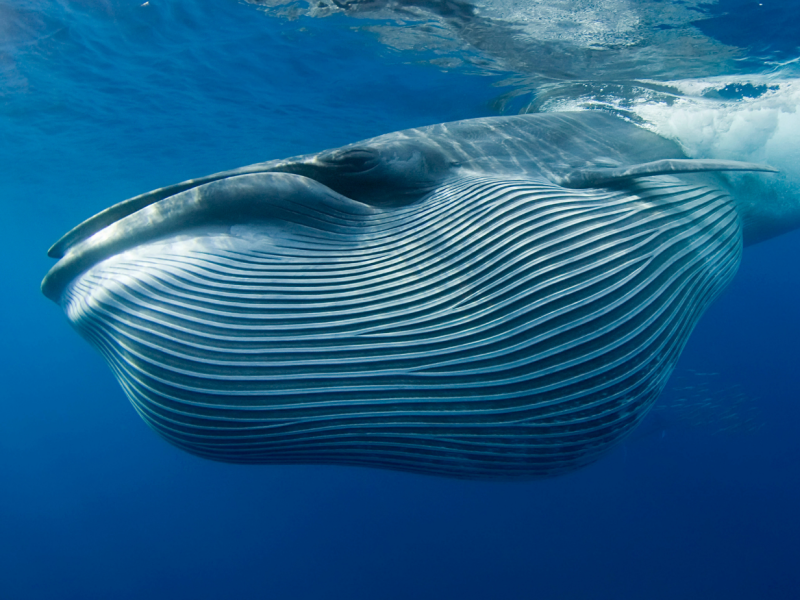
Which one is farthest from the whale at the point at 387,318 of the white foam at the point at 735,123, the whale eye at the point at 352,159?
the white foam at the point at 735,123

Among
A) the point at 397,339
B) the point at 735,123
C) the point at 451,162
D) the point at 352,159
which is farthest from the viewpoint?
the point at 735,123

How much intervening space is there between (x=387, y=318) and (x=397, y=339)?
0.15 m

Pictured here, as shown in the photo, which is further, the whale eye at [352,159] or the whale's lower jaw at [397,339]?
the whale eye at [352,159]

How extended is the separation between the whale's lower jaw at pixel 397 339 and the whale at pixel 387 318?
1 cm

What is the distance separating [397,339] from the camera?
2484mm

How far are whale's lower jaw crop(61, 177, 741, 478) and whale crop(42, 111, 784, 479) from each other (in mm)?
12

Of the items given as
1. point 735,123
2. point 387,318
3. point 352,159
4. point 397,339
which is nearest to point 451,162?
point 352,159

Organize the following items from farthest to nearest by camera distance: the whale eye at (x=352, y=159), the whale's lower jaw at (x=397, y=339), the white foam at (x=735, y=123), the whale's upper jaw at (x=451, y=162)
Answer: the white foam at (x=735, y=123) → the whale eye at (x=352, y=159) → the whale's upper jaw at (x=451, y=162) → the whale's lower jaw at (x=397, y=339)

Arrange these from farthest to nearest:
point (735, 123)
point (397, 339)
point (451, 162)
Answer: point (735, 123) < point (451, 162) < point (397, 339)

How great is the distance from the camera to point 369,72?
13.0 m

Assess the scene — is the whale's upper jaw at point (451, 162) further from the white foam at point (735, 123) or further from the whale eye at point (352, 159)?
the white foam at point (735, 123)

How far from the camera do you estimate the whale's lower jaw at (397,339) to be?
7.71ft

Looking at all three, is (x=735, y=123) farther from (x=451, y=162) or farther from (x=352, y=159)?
(x=352, y=159)

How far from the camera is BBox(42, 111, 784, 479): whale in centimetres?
236
